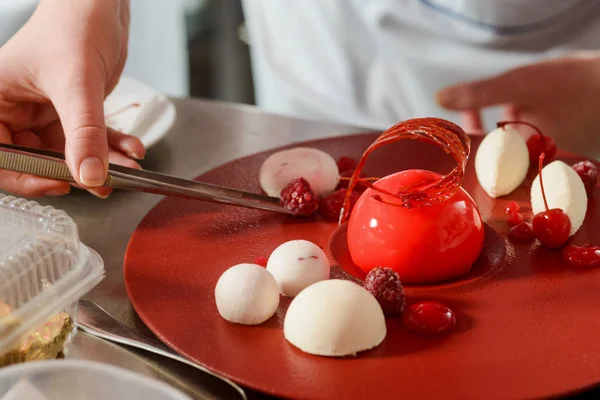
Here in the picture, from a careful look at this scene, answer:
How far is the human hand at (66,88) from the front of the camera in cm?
91

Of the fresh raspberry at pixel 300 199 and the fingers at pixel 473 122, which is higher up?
the fingers at pixel 473 122

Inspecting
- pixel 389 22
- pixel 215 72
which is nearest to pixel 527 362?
pixel 389 22

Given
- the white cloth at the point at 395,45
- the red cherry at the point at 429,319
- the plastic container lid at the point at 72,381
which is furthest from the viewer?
the white cloth at the point at 395,45

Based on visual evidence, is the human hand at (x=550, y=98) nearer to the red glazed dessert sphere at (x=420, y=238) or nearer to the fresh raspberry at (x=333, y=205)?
the fresh raspberry at (x=333, y=205)

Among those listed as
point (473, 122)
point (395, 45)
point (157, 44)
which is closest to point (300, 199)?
point (473, 122)

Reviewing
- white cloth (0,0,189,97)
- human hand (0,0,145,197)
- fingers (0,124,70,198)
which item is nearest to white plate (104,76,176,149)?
human hand (0,0,145,197)

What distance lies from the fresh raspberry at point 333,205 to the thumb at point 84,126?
0.30m

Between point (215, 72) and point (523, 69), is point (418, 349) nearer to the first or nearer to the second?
point (523, 69)

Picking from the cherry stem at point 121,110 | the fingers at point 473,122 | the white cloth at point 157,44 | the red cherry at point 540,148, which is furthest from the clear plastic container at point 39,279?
the white cloth at point 157,44

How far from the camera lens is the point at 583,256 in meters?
0.88

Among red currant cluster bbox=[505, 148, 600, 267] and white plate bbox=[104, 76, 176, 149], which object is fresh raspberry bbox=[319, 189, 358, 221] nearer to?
red currant cluster bbox=[505, 148, 600, 267]

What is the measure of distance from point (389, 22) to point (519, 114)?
0.31 meters

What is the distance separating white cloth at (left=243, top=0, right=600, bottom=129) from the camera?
4.90ft

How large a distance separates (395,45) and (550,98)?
319 millimetres
